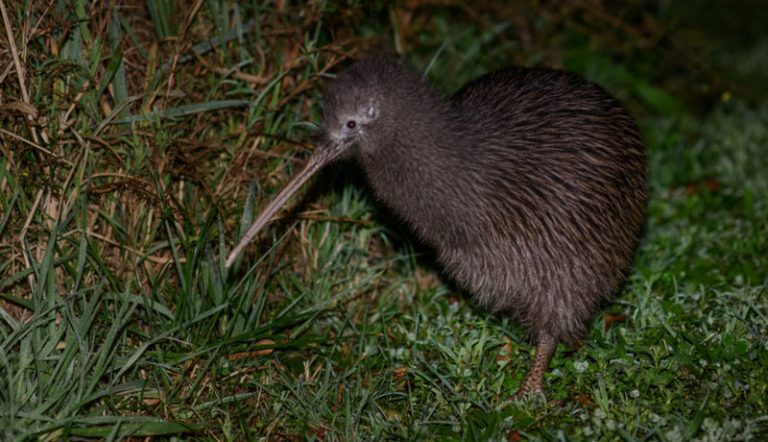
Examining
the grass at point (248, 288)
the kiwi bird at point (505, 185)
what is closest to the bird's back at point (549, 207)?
the kiwi bird at point (505, 185)

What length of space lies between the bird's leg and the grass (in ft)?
0.19

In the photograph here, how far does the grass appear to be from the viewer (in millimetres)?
2619

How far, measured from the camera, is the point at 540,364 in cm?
292

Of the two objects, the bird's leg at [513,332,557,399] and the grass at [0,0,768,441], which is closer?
the grass at [0,0,768,441]

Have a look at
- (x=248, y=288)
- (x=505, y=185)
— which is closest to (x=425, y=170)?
(x=505, y=185)

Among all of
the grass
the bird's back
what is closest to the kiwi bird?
the bird's back

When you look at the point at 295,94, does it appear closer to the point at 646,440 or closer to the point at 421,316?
the point at 421,316

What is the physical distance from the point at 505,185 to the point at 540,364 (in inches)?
25.3

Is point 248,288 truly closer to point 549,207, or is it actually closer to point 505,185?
point 505,185

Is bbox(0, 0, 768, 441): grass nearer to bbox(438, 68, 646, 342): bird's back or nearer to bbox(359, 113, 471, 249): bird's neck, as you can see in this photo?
bbox(438, 68, 646, 342): bird's back

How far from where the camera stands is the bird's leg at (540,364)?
9.37ft

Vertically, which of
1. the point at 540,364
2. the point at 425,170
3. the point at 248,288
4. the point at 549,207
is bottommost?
the point at 540,364

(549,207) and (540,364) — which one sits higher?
(549,207)

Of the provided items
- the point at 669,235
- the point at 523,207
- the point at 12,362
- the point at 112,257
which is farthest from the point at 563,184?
the point at 12,362
